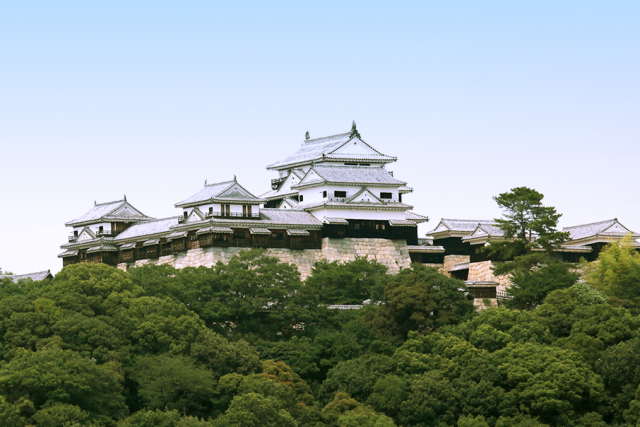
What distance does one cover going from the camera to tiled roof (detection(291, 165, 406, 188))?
55.5 m

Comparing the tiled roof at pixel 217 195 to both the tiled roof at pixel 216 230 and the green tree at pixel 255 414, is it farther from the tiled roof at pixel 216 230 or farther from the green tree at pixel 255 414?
the green tree at pixel 255 414

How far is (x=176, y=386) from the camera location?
37656 millimetres

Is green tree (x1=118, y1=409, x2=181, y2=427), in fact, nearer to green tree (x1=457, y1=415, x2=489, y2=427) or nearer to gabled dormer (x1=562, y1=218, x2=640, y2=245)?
green tree (x1=457, y1=415, x2=489, y2=427)

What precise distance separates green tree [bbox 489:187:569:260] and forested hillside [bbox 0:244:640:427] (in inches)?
204

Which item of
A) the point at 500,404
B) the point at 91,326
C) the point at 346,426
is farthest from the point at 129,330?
the point at 500,404

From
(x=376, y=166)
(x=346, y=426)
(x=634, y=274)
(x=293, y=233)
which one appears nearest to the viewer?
(x=346, y=426)

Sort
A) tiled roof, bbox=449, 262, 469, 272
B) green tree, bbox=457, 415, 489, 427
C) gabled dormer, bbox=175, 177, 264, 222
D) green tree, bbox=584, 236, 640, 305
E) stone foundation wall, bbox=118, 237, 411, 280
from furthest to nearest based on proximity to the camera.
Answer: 1. tiled roof, bbox=449, 262, 469, 272
2. gabled dormer, bbox=175, 177, 264, 222
3. stone foundation wall, bbox=118, 237, 411, 280
4. green tree, bbox=584, 236, 640, 305
5. green tree, bbox=457, 415, 489, 427

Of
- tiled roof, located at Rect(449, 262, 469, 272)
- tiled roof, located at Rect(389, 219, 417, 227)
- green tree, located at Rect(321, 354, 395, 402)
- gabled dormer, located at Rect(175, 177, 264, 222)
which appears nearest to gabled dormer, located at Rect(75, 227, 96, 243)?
gabled dormer, located at Rect(175, 177, 264, 222)

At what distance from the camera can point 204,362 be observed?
39.5 metres

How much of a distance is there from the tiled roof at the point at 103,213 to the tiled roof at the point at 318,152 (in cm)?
706

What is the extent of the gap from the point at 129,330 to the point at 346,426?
24.4ft

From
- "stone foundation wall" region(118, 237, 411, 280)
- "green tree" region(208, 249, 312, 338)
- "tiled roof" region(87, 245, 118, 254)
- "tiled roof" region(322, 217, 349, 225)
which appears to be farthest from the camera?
"tiled roof" region(87, 245, 118, 254)

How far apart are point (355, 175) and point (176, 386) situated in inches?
806

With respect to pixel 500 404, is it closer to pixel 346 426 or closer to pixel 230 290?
pixel 346 426
